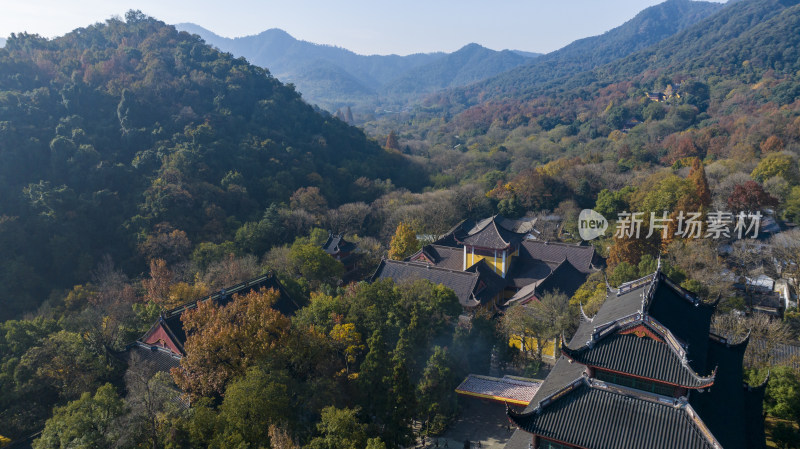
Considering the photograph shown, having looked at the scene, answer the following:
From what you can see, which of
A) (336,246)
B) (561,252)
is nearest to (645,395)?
(561,252)

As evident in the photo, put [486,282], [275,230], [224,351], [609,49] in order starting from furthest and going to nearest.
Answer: [609,49], [275,230], [486,282], [224,351]

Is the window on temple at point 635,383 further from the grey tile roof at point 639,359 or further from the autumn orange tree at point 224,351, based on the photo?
the autumn orange tree at point 224,351

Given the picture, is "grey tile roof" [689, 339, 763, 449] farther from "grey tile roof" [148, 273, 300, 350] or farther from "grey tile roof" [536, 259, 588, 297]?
"grey tile roof" [148, 273, 300, 350]

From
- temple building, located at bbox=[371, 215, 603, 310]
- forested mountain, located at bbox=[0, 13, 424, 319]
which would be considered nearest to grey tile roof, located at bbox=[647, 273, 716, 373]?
temple building, located at bbox=[371, 215, 603, 310]

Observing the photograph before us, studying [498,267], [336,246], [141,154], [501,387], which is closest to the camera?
[501,387]

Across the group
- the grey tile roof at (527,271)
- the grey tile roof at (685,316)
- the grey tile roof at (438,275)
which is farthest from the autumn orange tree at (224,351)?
the grey tile roof at (527,271)

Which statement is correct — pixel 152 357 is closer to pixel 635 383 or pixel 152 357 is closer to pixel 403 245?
pixel 635 383

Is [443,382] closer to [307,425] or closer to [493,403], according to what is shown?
[493,403]
